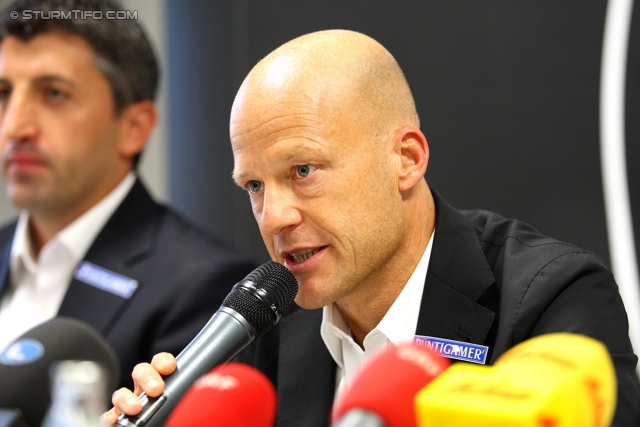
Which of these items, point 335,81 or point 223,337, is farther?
point 335,81

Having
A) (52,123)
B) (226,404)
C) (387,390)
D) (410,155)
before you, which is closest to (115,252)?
(52,123)

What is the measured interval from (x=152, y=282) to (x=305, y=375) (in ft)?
2.66

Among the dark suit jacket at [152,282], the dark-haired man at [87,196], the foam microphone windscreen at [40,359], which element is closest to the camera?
the foam microphone windscreen at [40,359]

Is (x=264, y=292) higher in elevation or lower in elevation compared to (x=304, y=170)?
lower

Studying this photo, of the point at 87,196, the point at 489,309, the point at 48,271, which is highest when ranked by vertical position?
the point at 489,309

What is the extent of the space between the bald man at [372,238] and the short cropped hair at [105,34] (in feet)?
4.15

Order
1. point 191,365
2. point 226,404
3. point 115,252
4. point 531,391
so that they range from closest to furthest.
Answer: point 531,391 < point 226,404 < point 191,365 < point 115,252

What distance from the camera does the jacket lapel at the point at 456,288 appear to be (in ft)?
5.23

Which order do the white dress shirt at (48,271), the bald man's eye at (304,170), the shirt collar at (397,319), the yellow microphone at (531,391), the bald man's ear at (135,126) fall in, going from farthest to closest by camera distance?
the bald man's ear at (135,126) < the white dress shirt at (48,271) < the shirt collar at (397,319) < the bald man's eye at (304,170) < the yellow microphone at (531,391)

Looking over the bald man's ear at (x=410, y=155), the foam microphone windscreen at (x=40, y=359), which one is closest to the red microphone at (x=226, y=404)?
the foam microphone windscreen at (x=40, y=359)

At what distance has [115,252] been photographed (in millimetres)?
2543

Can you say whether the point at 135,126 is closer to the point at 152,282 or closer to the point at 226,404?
the point at 152,282

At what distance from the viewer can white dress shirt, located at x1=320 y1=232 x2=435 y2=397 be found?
5.47 feet

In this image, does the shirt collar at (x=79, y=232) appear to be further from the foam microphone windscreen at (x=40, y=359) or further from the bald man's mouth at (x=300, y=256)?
the foam microphone windscreen at (x=40, y=359)
